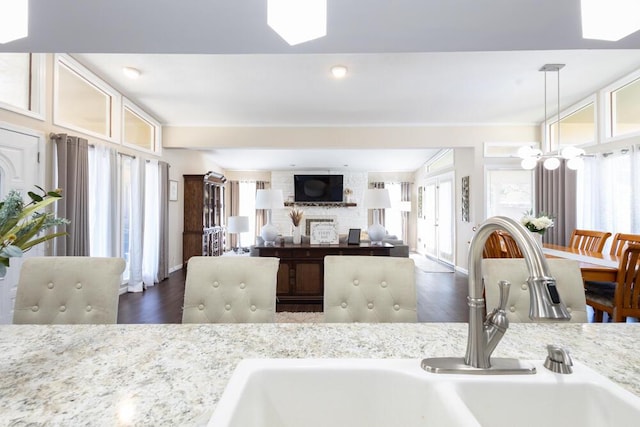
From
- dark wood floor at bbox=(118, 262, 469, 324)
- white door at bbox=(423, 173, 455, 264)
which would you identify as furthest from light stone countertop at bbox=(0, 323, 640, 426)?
white door at bbox=(423, 173, 455, 264)

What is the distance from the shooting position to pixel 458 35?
5.93 feet

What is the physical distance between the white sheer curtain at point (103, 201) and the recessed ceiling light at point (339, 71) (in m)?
2.88

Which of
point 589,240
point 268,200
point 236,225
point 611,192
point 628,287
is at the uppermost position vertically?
point 611,192

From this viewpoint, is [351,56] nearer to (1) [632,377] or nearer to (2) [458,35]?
(2) [458,35]

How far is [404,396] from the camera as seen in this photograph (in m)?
0.73

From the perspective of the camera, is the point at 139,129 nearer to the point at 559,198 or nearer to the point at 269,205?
the point at 269,205

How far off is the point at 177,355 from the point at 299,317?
250 cm

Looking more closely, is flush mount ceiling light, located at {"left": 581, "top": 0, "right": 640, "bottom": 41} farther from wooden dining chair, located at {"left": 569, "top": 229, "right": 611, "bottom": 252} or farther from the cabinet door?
wooden dining chair, located at {"left": 569, "top": 229, "right": 611, "bottom": 252}

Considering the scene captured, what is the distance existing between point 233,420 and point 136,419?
0.62 ft

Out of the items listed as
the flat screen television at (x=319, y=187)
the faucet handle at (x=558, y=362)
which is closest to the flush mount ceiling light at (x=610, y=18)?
the faucet handle at (x=558, y=362)

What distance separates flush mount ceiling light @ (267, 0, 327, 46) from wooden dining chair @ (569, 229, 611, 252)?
156 inches

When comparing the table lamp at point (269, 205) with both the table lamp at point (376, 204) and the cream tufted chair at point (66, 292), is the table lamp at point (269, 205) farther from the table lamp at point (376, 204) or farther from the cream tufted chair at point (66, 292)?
the cream tufted chair at point (66, 292)

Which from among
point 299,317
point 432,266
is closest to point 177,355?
point 299,317

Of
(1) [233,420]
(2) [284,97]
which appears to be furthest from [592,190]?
(1) [233,420]
